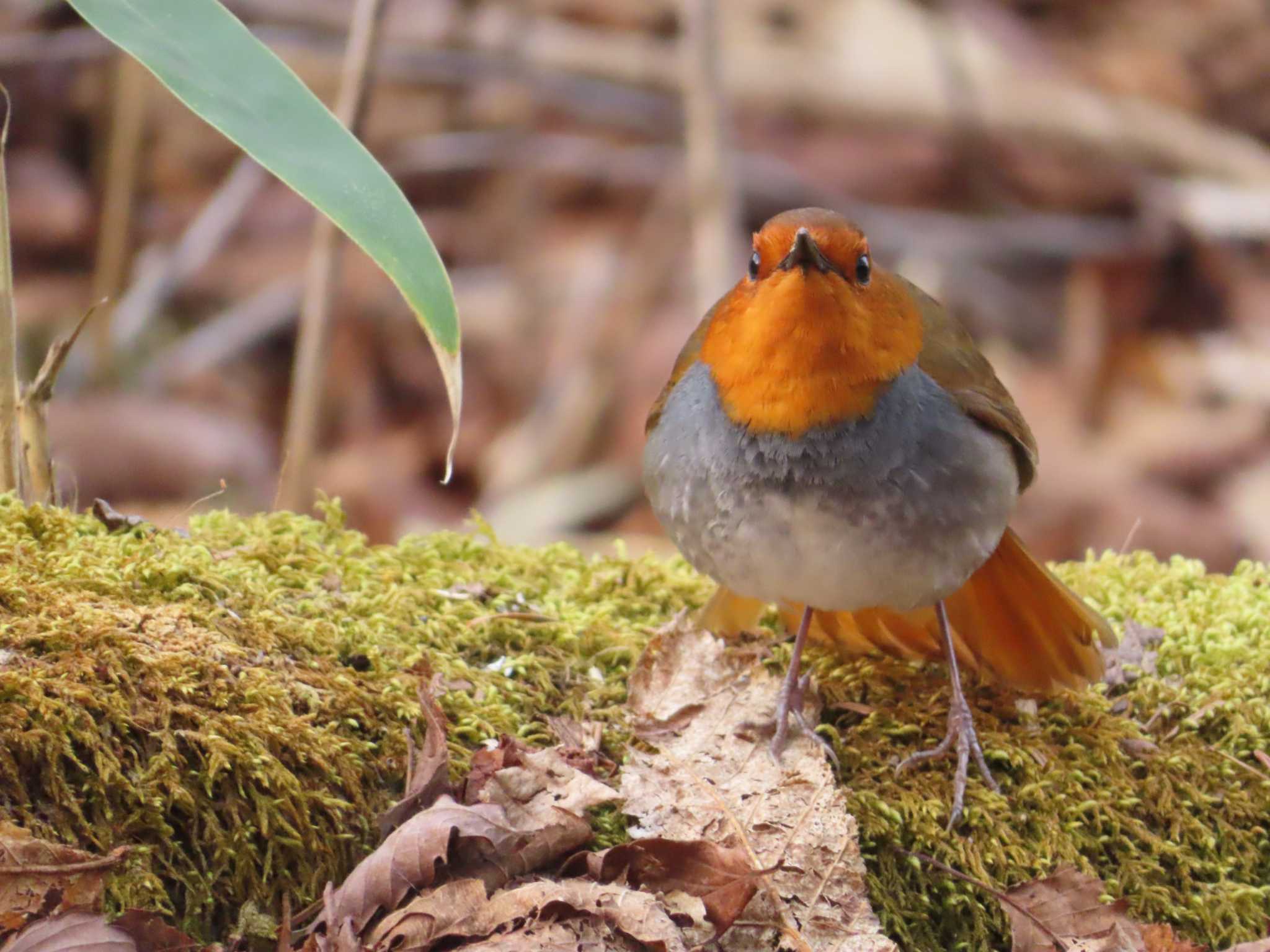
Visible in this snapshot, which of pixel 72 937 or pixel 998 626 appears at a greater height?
pixel 998 626

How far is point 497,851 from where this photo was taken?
1.83m

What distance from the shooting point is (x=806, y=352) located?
2.23 meters

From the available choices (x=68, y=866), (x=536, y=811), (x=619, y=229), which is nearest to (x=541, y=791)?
(x=536, y=811)

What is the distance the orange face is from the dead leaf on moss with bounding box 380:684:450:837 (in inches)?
26.3

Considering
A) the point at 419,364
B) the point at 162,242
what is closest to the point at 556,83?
the point at 419,364

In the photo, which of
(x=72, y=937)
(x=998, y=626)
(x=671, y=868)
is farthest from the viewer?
(x=998, y=626)

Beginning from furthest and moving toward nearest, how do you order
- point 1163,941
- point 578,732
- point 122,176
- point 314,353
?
point 122,176 < point 314,353 < point 578,732 < point 1163,941

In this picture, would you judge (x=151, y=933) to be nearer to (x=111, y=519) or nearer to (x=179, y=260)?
(x=111, y=519)

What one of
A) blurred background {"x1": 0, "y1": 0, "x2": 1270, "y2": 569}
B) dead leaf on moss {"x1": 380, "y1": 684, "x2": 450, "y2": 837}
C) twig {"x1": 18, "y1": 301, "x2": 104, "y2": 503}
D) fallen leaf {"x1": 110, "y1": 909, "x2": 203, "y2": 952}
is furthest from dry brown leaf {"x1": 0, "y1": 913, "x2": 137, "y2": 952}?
blurred background {"x1": 0, "y1": 0, "x2": 1270, "y2": 569}

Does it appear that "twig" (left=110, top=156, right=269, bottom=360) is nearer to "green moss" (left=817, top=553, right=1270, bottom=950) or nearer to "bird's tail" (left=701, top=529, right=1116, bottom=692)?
"bird's tail" (left=701, top=529, right=1116, bottom=692)

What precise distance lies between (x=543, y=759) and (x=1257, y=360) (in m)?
5.34

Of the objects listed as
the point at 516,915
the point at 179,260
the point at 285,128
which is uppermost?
the point at 285,128

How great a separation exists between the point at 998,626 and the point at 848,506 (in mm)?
486

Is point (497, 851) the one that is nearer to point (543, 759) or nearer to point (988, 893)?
point (543, 759)
